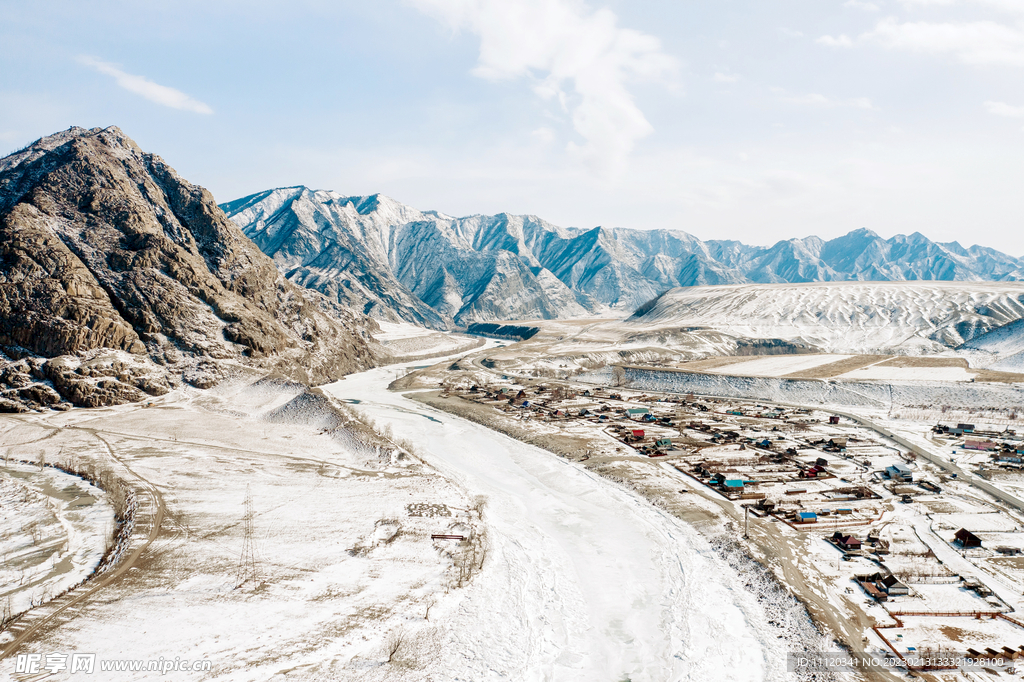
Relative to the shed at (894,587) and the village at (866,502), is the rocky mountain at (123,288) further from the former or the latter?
the shed at (894,587)

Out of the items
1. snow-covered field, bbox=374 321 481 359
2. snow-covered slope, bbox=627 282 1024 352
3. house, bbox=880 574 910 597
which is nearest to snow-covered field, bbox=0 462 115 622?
house, bbox=880 574 910 597

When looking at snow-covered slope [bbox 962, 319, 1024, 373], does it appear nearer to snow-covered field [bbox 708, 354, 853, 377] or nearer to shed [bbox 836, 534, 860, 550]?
snow-covered field [bbox 708, 354, 853, 377]

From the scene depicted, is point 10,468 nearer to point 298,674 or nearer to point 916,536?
point 298,674

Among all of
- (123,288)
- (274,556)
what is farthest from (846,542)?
(123,288)

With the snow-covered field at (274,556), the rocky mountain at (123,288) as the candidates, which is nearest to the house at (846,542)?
the snow-covered field at (274,556)

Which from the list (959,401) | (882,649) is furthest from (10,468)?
(959,401)
